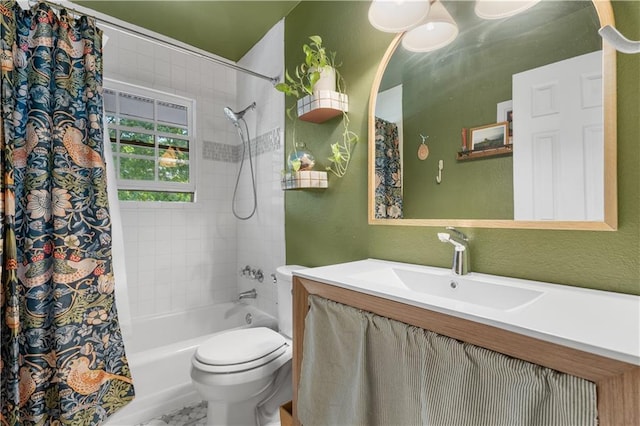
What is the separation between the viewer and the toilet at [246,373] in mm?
1243

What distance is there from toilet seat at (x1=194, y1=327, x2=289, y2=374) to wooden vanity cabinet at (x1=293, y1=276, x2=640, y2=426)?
70 centimetres

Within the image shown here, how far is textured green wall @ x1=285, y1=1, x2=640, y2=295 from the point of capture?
764 millimetres

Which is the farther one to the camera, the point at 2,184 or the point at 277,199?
the point at 277,199

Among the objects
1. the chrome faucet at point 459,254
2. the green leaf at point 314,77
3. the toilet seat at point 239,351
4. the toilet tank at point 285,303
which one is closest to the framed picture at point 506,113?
the chrome faucet at point 459,254

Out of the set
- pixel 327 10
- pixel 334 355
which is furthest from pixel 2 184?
pixel 327 10

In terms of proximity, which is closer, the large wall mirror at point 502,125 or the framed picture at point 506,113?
the large wall mirror at point 502,125

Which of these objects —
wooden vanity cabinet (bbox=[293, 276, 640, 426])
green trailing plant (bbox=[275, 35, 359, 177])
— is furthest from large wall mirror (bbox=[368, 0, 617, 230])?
wooden vanity cabinet (bbox=[293, 276, 640, 426])

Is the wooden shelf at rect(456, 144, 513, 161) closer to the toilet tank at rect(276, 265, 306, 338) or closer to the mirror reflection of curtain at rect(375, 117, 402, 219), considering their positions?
the mirror reflection of curtain at rect(375, 117, 402, 219)

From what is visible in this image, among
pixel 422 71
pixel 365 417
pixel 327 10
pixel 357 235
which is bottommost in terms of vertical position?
pixel 365 417

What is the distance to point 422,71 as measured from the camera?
1222 millimetres

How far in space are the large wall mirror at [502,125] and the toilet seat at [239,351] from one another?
2.53 feet

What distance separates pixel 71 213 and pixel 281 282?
39.9 inches

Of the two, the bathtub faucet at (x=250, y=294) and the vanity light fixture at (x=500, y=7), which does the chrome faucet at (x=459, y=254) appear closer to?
the vanity light fixture at (x=500, y=7)

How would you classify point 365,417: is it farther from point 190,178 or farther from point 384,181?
point 190,178
